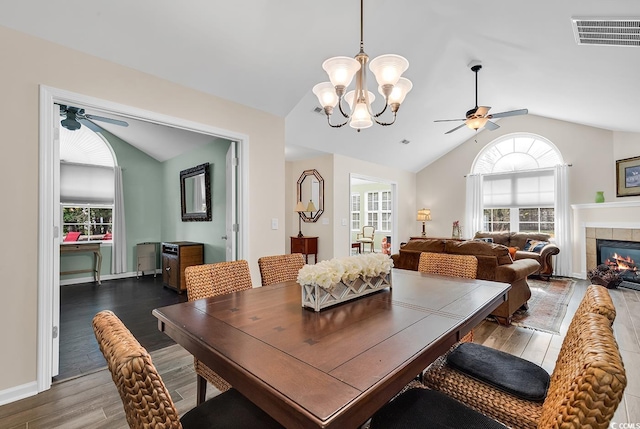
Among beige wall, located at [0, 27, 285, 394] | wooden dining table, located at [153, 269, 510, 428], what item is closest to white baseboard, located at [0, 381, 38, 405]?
beige wall, located at [0, 27, 285, 394]

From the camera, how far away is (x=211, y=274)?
1856mm

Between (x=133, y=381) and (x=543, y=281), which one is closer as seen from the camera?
(x=133, y=381)

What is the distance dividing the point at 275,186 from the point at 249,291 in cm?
200

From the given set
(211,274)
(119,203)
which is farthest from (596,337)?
(119,203)

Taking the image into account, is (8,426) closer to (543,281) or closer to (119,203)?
(119,203)

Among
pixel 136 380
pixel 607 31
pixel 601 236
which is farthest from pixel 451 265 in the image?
pixel 601 236

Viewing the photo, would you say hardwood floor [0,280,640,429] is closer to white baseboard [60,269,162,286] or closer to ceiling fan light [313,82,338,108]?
ceiling fan light [313,82,338,108]

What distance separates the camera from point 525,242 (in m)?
6.30

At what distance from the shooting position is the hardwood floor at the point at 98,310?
8.46ft

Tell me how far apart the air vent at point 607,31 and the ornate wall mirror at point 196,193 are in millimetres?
4786

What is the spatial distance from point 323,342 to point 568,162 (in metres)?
7.40

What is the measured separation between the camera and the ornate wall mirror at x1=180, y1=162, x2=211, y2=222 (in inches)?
192

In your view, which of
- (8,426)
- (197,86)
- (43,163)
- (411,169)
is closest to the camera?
(8,426)

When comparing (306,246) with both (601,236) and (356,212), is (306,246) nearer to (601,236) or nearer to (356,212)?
(356,212)
